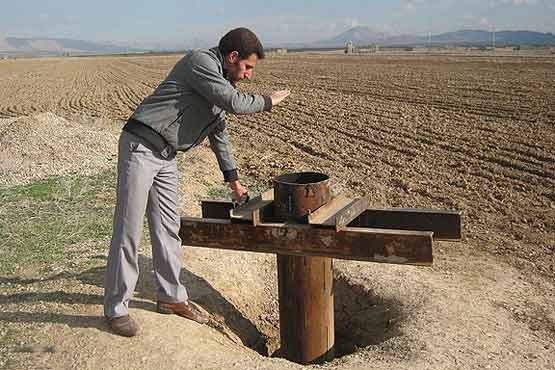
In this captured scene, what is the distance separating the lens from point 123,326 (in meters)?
3.74

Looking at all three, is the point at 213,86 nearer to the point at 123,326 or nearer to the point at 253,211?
the point at 253,211

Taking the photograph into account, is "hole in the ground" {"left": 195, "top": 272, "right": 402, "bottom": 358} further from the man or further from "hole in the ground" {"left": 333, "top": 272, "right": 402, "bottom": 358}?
the man

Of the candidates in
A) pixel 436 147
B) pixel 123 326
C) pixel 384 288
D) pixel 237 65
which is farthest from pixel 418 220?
pixel 436 147

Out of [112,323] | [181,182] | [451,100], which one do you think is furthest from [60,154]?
[451,100]

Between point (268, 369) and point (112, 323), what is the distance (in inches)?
41.3

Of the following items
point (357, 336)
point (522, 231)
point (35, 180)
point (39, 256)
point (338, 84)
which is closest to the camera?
point (357, 336)

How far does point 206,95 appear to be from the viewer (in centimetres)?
350

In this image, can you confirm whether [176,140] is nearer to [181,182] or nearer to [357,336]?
[357,336]

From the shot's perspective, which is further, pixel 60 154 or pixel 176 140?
pixel 60 154

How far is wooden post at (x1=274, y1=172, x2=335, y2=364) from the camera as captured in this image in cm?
394

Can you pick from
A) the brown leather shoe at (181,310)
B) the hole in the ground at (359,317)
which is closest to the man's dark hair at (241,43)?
the brown leather shoe at (181,310)

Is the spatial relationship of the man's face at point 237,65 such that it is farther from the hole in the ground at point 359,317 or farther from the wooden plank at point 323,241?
the hole in the ground at point 359,317

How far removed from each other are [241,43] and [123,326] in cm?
193

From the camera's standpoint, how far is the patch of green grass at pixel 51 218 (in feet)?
17.7
